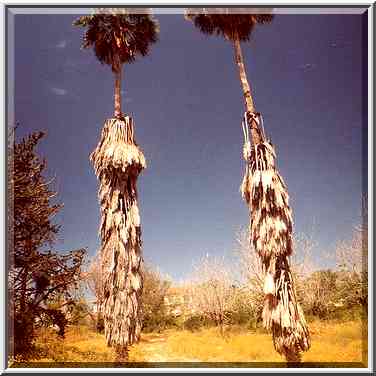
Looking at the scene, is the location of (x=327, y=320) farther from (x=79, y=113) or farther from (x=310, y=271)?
(x=79, y=113)

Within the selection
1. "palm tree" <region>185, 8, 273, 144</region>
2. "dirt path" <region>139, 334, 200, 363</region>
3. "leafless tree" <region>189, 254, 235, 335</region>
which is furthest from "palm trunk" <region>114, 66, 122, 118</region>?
"dirt path" <region>139, 334, 200, 363</region>

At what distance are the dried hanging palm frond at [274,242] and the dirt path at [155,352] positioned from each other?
171cm

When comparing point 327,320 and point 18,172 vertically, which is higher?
point 18,172

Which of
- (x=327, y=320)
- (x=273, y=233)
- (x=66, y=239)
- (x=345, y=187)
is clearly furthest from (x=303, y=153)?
(x=66, y=239)

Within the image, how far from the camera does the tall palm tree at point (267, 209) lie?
7246 millimetres

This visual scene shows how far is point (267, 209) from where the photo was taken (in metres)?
7.49

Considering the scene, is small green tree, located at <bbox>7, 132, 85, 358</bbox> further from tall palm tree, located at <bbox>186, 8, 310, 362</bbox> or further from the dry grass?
tall palm tree, located at <bbox>186, 8, 310, 362</bbox>

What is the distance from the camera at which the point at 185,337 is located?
8.05m

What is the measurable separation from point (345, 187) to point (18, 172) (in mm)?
6140

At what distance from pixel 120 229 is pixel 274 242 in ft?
9.15

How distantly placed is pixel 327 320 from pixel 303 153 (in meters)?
3.13

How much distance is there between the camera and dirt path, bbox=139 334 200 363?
7797mm

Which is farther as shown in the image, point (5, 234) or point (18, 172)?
point (18, 172)

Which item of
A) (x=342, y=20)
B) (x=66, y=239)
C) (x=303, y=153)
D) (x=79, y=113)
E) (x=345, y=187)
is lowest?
(x=66, y=239)
